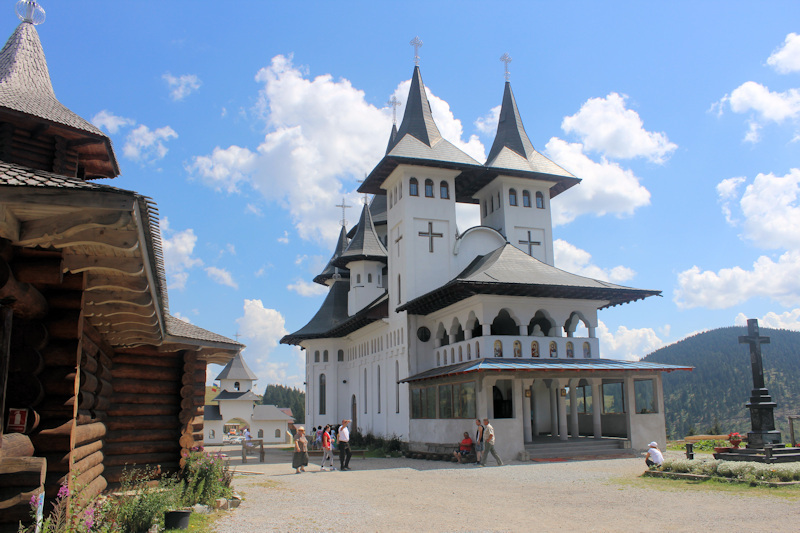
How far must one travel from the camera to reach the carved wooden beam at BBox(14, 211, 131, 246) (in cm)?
499

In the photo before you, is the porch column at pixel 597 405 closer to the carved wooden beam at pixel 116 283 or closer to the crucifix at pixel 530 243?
the crucifix at pixel 530 243

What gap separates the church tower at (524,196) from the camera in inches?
1188

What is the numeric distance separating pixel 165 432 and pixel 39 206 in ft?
32.7

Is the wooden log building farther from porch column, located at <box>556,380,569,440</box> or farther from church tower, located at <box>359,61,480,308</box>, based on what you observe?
church tower, located at <box>359,61,480,308</box>

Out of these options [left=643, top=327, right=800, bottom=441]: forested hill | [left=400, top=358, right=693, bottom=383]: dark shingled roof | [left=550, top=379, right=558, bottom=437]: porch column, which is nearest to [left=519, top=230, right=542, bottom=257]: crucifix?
[left=550, top=379, right=558, bottom=437]: porch column

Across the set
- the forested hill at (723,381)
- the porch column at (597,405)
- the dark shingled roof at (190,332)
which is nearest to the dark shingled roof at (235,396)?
the porch column at (597,405)

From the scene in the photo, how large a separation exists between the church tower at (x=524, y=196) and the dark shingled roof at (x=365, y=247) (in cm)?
912

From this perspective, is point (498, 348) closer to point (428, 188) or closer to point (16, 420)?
point (428, 188)

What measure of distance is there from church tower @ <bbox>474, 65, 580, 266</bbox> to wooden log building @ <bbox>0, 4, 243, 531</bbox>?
19830 millimetres

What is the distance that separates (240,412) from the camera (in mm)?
49312

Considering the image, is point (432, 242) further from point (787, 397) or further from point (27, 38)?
point (787, 397)

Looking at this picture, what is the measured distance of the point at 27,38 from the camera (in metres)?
13.7

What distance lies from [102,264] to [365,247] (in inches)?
1314

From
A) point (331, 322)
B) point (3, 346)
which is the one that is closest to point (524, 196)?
point (331, 322)
